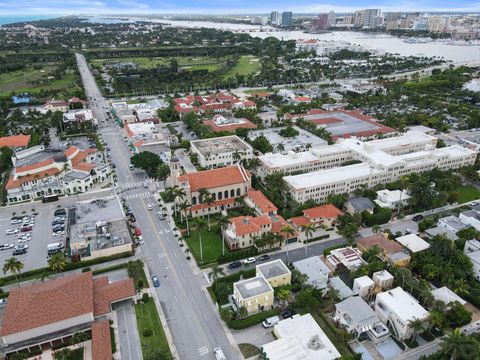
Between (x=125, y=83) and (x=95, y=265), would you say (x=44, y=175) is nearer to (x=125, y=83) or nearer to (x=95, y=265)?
(x=95, y=265)

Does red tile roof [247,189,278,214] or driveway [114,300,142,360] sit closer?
driveway [114,300,142,360]

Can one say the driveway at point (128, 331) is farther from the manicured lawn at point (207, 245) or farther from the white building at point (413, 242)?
the white building at point (413, 242)

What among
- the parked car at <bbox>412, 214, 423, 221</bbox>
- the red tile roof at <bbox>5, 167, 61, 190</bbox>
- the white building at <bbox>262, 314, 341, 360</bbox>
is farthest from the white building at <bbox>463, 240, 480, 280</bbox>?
the red tile roof at <bbox>5, 167, 61, 190</bbox>

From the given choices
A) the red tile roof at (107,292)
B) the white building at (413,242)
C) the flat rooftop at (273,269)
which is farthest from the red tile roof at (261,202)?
the red tile roof at (107,292)

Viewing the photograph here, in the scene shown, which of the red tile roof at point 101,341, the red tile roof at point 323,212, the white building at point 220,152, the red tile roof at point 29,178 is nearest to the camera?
the red tile roof at point 101,341

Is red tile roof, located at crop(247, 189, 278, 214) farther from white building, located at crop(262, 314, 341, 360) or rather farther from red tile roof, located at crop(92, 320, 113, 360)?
red tile roof, located at crop(92, 320, 113, 360)

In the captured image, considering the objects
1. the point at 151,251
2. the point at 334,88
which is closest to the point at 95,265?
the point at 151,251
